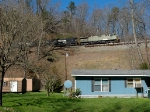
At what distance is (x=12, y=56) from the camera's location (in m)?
16.4

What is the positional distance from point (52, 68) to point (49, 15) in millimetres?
10214

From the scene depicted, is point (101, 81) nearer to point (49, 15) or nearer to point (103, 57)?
point (103, 57)


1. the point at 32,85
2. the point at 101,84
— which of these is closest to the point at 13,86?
the point at 32,85

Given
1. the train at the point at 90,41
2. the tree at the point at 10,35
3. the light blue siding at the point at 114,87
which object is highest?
the train at the point at 90,41

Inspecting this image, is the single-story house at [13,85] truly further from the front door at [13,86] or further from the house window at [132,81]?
the house window at [132,81]

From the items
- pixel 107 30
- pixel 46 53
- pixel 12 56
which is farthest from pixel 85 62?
pixel 12 56

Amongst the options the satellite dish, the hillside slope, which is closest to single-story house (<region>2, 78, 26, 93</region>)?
the hillside slope

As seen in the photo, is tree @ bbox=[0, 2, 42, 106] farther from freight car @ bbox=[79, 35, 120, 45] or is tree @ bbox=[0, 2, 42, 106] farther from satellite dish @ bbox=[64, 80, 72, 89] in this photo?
freight car @ bbox=[79, 35, 120, 45]

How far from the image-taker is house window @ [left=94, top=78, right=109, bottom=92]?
80.4ft

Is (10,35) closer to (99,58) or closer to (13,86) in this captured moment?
(13,86)

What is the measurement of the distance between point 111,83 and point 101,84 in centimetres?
89

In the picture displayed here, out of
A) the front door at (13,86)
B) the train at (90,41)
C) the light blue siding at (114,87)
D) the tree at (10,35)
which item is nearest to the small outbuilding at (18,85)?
the front door at (13,86)

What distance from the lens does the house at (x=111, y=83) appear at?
24422mm

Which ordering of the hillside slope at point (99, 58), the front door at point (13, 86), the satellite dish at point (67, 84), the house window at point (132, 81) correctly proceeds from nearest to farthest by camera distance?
1. the satellite dish at point (67, 84)
2. the house window at point (132, 81)
3. the front door at point (13, 86)
4. the hillside slope at point (99, 58)
